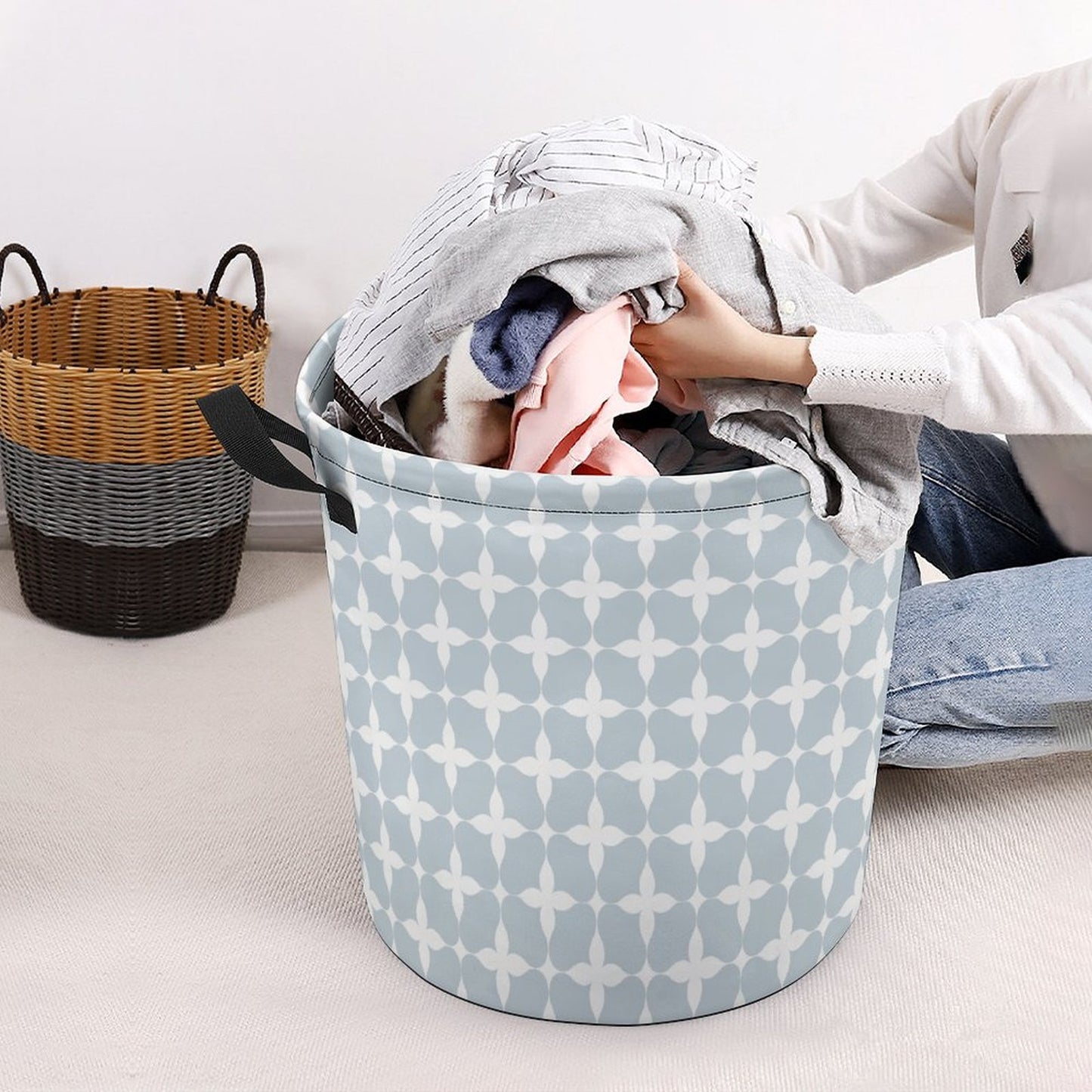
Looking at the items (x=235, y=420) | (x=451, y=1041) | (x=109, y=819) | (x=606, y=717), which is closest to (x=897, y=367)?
(x=606, y=717)

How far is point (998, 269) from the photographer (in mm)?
1380

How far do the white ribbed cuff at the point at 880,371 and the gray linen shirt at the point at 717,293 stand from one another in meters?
0.02

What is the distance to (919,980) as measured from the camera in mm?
1166

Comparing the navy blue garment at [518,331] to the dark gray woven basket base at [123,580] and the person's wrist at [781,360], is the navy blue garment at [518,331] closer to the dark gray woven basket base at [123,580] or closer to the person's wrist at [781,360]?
the person's wrist at [781,360]

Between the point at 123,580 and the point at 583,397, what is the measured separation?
1.02 m

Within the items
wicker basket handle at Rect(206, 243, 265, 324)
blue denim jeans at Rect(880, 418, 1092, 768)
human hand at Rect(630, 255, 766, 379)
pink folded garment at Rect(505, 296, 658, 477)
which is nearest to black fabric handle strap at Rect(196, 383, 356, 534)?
pink folded garment at Rect(505, 296, 658, 477)

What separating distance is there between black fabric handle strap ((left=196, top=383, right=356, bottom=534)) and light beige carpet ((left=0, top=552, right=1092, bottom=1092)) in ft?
1.31

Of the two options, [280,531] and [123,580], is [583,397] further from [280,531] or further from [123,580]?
[280,531]

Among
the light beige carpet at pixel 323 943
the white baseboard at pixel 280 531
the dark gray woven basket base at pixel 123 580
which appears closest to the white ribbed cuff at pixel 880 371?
the light beige carpet at pixel 323 943

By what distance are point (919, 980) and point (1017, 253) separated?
67 centimetres

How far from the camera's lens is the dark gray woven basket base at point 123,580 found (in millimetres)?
1773

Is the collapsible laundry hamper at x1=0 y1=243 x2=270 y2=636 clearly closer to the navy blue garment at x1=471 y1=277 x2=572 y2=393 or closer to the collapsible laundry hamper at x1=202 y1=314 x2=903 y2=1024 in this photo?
the collapsible laundry hamper at x1=202 y1=314 x2=903 y2=1024

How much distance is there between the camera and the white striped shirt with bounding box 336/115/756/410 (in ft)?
3.37

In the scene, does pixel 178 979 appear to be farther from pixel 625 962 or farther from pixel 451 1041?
pixel 625 962
